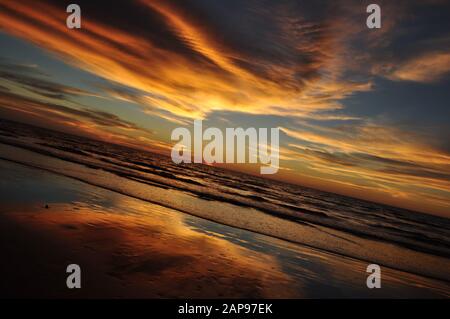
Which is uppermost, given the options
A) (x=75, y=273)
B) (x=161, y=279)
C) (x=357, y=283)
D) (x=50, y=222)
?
(x=50, y=222)

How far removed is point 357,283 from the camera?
8977mm

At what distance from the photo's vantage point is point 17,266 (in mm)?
5570

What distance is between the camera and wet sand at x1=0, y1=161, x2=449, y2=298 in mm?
5781

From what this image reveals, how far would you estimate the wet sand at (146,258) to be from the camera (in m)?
5.78

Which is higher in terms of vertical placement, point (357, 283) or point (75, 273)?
point (75, 273)

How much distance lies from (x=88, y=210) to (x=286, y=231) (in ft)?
37.8

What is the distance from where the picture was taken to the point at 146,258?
7.66 metres
